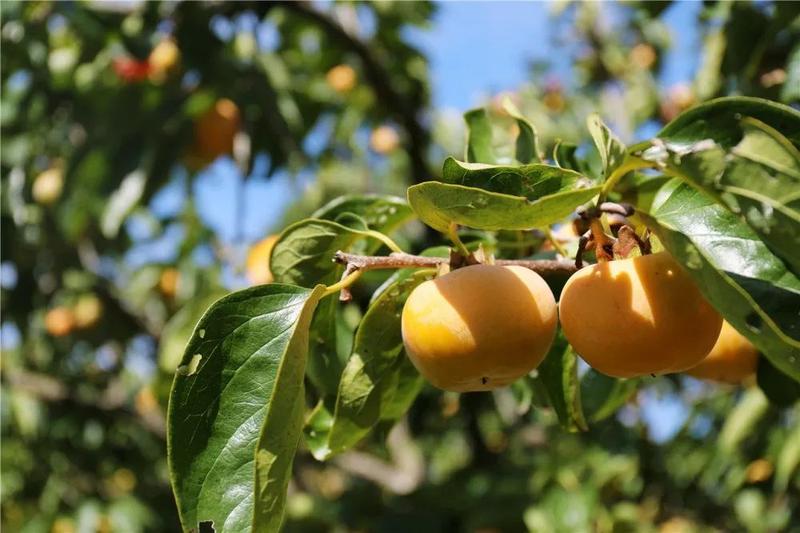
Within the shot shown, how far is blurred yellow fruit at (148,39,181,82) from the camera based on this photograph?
A: 3.13 metres

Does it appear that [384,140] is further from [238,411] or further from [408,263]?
[238,411]

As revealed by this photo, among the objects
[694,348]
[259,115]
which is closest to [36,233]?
[259,115]

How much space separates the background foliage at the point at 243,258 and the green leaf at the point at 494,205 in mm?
710

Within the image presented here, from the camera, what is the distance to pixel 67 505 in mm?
4012

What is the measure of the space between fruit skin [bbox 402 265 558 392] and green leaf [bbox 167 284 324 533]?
131 mm

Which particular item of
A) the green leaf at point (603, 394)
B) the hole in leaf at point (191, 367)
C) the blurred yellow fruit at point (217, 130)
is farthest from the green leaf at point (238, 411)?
the blurred yellow fruit at point (217, 130)

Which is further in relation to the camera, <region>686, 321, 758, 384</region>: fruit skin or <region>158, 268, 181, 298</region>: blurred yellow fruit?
<region>158, 268, 181, 298</region>: blurred yellow fruit

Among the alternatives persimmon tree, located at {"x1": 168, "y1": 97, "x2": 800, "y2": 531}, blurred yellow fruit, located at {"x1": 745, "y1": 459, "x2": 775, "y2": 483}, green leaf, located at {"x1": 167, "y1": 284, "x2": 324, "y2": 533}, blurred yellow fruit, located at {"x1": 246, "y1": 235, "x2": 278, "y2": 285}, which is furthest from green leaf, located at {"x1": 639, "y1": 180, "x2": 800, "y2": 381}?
blurred yellow fruit, located at {"x1": 745, "y1": 459, "x2": 775, "y2": 483}

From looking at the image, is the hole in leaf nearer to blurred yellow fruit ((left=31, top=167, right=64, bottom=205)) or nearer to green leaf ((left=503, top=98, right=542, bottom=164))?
green leaf ((left=503, top=98, right=542, bottom=164))

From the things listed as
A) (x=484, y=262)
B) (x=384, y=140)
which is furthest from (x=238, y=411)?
(x=384, y=140)

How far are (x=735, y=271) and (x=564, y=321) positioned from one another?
17 cm

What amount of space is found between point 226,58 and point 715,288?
2.36 meters

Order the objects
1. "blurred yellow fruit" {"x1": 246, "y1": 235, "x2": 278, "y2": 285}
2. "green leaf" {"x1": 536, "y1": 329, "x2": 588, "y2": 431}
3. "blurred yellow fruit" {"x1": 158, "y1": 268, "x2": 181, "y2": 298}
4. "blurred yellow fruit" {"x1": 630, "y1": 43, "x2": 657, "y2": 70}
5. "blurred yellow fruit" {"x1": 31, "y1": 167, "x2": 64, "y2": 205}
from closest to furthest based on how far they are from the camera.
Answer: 1. "green leaf" {"x1": 536, "y1": 329, "x2": 588, "y2": 431}
2. "blurred yellow fruit" {"x1": 246, "y1": 235, "x2": 278, "y2": 285}
3. "blurred yellow fruit" {"x1": 31, "y1": 167, "x2": 64, "y2": 205}
4. "blurred yellow fruit" {"x1": 158, "y1": 268, "x2": 181, "y2": 298}
5. "blurred yellow fruit" {"x1": 630, "y1": 43, "x2": 657, "y2": 70}

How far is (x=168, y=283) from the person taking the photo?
3.87m
